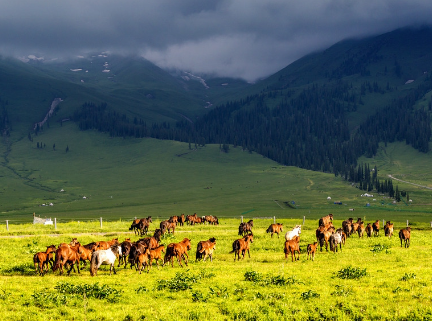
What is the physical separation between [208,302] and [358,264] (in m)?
13.4

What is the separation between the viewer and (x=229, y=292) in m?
20.0

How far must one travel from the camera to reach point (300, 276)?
2308 cm

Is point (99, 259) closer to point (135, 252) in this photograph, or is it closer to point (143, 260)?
point (143, 260)

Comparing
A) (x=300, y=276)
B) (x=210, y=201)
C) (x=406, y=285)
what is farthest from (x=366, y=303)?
(x=210, y=201)

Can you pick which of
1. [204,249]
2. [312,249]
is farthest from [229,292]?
[312,249]

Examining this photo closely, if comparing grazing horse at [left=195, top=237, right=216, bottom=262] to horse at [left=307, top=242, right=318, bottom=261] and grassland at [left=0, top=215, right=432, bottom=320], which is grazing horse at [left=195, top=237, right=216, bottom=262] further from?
horse at [left=307, top=242, right=318, bottom=261]

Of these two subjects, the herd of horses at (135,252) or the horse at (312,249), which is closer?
the herd of horses at (135,252)

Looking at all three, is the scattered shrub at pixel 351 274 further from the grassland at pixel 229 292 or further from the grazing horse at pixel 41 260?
the grazing horse at pixel 41 260

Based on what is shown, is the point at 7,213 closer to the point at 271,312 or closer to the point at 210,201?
the point at 210,201

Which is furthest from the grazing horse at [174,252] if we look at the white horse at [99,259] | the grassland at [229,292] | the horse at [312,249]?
the horse at [312,249]

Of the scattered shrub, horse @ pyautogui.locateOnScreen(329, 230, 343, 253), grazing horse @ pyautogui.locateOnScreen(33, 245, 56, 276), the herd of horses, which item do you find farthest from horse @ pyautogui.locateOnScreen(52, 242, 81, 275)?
horse @ pyautogui.locateOnScreen(329, 230, 343, 253)

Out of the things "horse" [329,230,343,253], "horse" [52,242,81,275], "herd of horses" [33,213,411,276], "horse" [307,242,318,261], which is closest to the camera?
"horse" [52,242,81,275]

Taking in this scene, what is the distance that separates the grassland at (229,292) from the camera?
16.8m

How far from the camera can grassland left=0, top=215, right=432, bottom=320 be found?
55.3 ft
